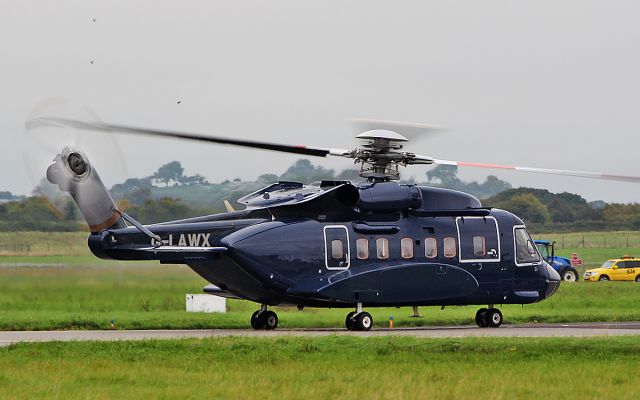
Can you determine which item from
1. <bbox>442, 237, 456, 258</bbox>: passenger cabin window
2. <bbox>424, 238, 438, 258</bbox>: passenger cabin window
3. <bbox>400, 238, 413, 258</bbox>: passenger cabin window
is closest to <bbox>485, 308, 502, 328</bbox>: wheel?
<bbox>442, 237, 456, 258</bbox>: passenger cabin window

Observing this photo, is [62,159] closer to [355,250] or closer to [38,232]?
[355,250]

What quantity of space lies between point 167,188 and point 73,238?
3.76 metres

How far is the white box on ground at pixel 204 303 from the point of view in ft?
130

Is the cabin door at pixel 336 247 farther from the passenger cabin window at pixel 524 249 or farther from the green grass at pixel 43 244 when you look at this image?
the green grass at pixel 43 244

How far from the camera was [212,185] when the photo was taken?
42594 millimetres

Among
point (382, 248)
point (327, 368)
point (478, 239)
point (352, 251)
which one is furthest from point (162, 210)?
point (327, 368)

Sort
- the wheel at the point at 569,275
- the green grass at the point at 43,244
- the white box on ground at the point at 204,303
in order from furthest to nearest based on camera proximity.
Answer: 1. the wheel at the point at 569,275
2. the green grass at the point at 43,244
3. the white box on ground at the point at 204,303

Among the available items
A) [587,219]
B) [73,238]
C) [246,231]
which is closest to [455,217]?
[246,231]

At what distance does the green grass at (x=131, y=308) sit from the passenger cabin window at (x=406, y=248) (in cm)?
351

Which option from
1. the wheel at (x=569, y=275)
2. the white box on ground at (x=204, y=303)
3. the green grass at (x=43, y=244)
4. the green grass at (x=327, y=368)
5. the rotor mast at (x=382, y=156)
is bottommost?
the green grass at (x=327, y=368)

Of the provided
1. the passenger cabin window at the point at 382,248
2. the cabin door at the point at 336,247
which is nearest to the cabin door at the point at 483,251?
the passenger cabin window at the point at 382,248

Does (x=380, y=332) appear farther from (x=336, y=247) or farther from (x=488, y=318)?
(x=488, y=318)

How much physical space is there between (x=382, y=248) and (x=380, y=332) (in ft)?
7.82

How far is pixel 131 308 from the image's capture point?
39.7 metres
